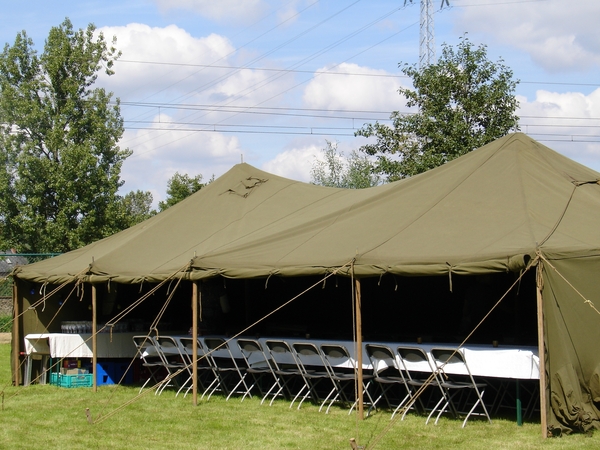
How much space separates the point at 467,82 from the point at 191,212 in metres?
7.77

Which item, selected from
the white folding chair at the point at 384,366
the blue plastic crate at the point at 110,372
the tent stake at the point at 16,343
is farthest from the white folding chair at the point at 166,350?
the white folding chair at the point at 384,366

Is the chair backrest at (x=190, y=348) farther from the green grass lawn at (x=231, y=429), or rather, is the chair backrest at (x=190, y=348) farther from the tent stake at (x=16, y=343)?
the tent stake at (x=16, y=343)

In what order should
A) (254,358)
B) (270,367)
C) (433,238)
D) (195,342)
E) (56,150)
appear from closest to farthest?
(433,238) < (270,367) < (195,342) < (254,358) < (56,150)

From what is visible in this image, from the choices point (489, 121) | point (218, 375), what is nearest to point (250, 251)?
point (218, 375)

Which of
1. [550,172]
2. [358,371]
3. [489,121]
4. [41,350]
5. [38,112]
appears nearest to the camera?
[358,371]

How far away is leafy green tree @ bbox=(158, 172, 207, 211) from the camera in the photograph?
28047mm

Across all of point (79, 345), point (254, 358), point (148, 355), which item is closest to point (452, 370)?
point (254, 358)

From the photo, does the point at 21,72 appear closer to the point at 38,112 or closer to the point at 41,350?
the point at 38,112

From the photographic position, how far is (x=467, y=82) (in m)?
16.5

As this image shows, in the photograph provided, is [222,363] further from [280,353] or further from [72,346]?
[72,346]

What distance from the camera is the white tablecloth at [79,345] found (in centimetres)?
1053

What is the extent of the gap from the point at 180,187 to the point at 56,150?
685 centimetres

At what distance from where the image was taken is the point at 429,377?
741 cm

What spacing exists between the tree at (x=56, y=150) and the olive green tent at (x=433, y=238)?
10530mm
